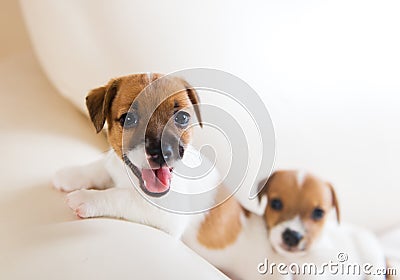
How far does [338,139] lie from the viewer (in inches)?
21.3

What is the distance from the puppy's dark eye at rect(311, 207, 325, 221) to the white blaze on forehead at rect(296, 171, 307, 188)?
2cm

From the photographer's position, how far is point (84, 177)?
0.50m

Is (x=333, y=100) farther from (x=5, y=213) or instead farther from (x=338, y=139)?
(x=5, y=213)

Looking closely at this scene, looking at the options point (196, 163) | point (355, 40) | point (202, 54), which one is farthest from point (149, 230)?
point (355, 40)

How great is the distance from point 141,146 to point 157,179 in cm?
3

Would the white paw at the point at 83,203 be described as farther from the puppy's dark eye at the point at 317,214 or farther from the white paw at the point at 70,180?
the puppy's dark eye at the point at 317,214

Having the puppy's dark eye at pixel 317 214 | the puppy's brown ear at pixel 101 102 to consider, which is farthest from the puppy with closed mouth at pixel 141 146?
the puppy's dark eye at pixel 317 214

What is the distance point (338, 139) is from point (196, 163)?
→ 0.16 meters

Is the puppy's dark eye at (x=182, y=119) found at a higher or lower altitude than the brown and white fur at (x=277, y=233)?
higher

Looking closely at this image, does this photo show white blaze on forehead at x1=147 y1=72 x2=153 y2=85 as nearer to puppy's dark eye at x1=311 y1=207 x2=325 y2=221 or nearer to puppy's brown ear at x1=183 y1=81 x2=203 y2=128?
puppy's brown ear at x1=183 y1=81 x2=203 y2=128

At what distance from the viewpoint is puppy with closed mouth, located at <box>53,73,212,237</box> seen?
1.41ft

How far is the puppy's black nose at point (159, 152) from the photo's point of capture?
0.43 meters

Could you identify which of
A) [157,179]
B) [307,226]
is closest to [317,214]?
[307,226]

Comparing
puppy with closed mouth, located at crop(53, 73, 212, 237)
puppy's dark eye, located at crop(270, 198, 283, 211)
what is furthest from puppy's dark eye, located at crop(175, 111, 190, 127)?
puppy's dark eye, located at crop(270, 198, 283, 211)
